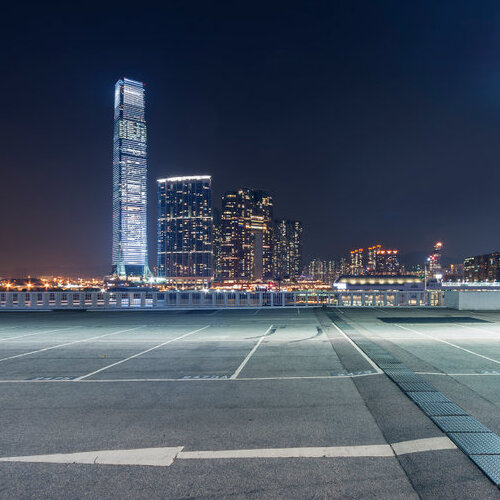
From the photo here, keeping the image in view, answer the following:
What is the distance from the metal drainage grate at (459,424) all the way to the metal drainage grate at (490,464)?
966mm

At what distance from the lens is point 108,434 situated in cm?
586

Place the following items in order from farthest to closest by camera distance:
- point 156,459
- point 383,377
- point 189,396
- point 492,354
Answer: point 492,354 < point 383,377 < point 189,396 < point 156,459

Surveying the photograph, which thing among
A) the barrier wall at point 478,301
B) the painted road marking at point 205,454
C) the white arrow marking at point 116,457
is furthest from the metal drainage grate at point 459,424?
the barrier wall at point 478,301

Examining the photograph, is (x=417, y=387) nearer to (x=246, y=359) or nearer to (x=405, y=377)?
(x=405, y=377)

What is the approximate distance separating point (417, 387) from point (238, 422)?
4198 mm

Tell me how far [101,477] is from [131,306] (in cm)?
3132

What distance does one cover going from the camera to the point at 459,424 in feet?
20.3

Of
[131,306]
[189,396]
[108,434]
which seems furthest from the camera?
[131,306]

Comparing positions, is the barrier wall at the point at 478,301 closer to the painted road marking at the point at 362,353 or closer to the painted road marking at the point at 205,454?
the painted road marking at the point at 362,353

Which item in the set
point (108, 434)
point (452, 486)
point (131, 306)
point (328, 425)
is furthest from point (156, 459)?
point (131, 306)

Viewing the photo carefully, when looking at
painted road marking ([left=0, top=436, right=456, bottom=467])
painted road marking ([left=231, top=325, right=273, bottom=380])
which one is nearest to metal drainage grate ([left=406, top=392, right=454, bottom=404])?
painted road marking ([left=0, top=436, right=456, bottom=467])

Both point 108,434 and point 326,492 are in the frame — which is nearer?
point 326,492

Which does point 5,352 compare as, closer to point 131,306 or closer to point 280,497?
point 280,497

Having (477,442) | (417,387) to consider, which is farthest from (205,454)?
(417,387)
